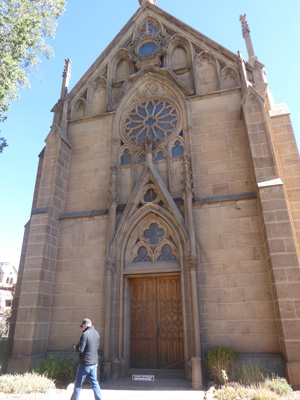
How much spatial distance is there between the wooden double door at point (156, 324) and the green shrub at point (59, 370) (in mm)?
1817

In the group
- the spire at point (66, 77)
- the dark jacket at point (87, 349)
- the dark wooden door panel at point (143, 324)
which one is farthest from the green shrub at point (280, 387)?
the spire at point (66, 77)

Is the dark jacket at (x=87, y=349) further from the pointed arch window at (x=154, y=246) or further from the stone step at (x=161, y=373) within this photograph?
the pointed arch window at (x=154, y=246)

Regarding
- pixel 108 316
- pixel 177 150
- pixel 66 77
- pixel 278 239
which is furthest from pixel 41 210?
pixel 278 239

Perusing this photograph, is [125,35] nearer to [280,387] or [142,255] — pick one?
[142,255]

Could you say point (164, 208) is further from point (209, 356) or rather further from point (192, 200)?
point (209, 356)

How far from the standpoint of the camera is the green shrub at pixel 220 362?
6770mm

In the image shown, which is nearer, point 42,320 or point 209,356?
point 209,356

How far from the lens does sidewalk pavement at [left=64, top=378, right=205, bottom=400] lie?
232 inches

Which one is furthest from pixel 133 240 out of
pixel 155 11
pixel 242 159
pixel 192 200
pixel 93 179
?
pixel 155 11

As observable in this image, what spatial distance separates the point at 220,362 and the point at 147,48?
1234 cm

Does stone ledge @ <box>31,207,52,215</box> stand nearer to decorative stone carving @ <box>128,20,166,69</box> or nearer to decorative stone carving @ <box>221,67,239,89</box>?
decorative stone carving @ <box>128,20,166,69</box>

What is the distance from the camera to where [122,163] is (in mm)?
10828

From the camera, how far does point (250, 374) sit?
6570 mm

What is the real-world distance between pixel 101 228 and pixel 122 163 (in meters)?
2.65
